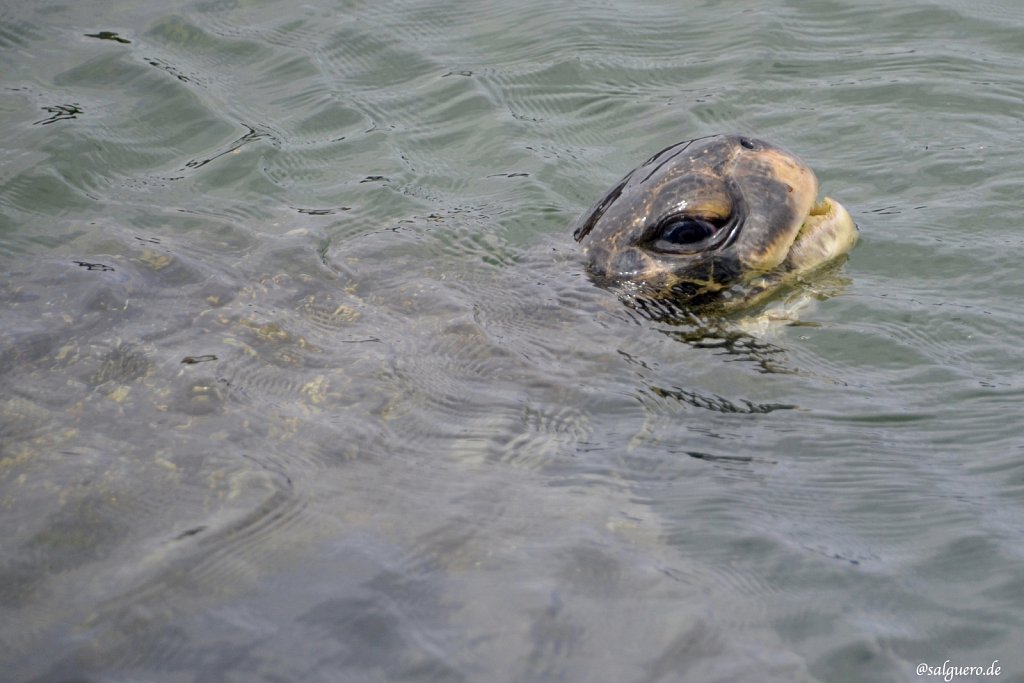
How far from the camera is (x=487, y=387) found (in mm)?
4469

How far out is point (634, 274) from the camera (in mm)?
4922

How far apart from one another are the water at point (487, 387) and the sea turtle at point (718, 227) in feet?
0.63

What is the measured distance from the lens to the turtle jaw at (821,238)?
16.1 feet

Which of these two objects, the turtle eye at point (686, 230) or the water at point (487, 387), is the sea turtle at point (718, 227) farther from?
the water at point (487, 387)

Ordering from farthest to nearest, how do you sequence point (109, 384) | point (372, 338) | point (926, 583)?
point (372, 338) → point (109, 384) → point (926, 583)

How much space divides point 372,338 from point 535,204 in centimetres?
200

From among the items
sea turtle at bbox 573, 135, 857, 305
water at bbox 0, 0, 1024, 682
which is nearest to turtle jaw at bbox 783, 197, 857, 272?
sea turtle at bbox 573, 135, 857, 305

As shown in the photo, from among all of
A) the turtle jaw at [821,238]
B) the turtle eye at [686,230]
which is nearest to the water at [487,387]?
the turtle jaw at [821,238]

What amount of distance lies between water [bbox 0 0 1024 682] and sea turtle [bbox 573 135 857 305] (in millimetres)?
193

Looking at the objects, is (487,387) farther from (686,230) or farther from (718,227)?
(718,227)

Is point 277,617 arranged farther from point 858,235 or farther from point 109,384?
point 858,235

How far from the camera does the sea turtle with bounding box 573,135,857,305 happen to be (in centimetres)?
475

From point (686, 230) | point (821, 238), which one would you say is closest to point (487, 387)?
point (686, 230)

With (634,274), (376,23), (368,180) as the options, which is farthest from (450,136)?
(634,274)
